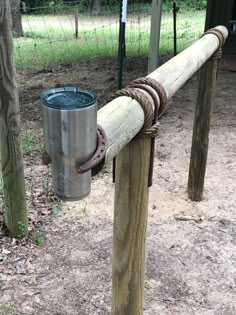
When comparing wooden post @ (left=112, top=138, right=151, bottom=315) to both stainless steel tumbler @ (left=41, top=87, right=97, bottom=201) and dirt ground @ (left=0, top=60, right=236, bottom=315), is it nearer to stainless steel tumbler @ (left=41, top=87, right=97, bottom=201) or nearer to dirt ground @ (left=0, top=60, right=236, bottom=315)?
stainless steel tumbler @ (left=41, top=87, right=97, bottom=201)

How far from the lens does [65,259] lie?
105 inches

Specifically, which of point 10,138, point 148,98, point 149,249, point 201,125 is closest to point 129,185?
point 148,98

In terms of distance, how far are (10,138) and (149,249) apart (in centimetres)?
115

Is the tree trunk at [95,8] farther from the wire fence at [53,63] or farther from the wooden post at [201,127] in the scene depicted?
the wooden post at [201,127]

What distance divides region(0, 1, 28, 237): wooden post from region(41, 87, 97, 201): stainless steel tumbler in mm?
1448

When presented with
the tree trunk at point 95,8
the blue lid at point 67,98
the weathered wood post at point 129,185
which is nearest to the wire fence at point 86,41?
the tree trunk at point 95,8

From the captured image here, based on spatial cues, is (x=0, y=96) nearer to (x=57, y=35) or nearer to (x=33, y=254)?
(x=33, y=254)

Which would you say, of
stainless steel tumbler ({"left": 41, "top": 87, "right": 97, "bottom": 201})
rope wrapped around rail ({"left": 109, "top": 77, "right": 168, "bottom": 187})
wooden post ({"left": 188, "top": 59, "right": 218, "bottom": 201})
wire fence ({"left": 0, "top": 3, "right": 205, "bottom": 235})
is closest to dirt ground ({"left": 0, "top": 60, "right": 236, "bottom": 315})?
wire fence ({"left": 0, "top": 3, "right": 205, "bottom": 235})

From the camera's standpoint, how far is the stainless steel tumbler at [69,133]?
0.97 m

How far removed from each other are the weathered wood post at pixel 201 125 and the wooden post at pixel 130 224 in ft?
A: 5.88

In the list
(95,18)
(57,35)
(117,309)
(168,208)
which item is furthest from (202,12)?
(117,309)

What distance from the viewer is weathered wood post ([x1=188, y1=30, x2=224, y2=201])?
122 inches

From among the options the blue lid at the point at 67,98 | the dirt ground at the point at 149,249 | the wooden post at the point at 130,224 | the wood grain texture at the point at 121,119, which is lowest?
the dirt ground at the point at 149,249

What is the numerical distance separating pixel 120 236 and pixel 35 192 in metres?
1.92
